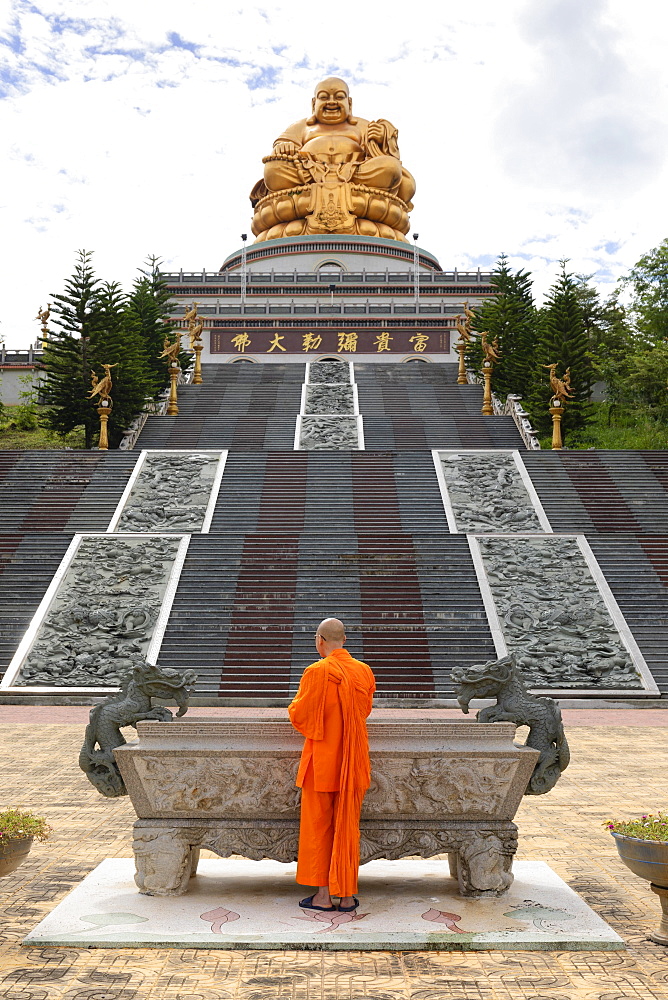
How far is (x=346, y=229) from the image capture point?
1634 inches

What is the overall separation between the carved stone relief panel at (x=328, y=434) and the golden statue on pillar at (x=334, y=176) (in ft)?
66.4

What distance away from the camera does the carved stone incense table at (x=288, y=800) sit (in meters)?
4.91

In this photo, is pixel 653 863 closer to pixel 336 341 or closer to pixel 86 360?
pixel 86 360

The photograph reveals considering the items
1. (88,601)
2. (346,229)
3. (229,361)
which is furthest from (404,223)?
(88,601)

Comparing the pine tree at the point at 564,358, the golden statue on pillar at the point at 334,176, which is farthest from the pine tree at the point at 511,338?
the golden statue on pillar at the point at 334,176

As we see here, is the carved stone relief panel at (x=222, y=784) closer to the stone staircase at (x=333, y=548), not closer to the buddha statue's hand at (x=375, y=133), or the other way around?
the stone staircase at (x=333, y=548)

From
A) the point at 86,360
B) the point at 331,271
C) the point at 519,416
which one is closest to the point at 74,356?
the point at 86,360

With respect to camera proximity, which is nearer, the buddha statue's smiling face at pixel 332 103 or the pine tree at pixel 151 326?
the pine tree at pixel 151 326

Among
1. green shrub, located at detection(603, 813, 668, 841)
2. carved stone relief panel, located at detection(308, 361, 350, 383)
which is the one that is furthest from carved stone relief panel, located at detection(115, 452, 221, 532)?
green shrub, located at detection(603, 813, 668, 841)

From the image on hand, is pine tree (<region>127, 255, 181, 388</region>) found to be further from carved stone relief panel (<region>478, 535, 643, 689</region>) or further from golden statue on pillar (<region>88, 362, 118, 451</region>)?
carved stone relief panel (<region>478, 535, 643, 689</region>)

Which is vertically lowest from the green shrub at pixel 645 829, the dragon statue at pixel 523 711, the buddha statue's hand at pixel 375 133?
the green shrub at pixel 645 829

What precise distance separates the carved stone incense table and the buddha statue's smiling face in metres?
41.7

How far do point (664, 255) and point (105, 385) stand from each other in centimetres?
1780

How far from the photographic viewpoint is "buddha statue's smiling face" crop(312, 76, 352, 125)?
139ft
